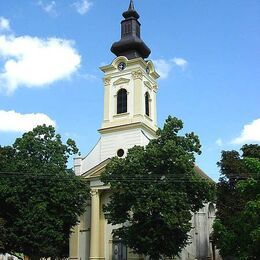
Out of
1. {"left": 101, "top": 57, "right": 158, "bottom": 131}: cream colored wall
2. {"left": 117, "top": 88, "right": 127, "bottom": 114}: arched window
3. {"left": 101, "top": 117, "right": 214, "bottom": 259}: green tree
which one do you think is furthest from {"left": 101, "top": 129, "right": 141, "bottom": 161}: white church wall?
{"left": 101, "top": 117, "right": 214, "bottom": 259}: green tree

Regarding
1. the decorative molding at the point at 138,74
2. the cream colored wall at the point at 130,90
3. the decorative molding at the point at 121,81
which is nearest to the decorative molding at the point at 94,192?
the cream colored wall at the point at 130,90

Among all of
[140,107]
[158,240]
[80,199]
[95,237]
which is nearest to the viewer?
[158,240]

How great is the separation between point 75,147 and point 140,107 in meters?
→ 9.15

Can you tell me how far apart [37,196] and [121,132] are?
12813 mm

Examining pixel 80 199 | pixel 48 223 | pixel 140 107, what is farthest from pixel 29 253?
pixel 140 107

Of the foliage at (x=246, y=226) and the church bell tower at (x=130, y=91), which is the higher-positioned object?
the church bell tower at (x=130, y=91)

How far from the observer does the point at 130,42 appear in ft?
151

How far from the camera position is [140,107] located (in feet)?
145

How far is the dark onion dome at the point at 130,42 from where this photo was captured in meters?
46.0

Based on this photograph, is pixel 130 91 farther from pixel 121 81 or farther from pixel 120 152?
pixel 120 152

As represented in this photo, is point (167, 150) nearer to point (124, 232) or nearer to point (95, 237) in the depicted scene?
point (124, 232)

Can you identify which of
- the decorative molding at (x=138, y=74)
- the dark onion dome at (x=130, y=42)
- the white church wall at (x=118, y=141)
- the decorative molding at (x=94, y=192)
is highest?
the dark onion dome at (x=130, y=42)

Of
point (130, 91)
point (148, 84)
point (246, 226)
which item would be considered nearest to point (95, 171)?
point (130, 91)

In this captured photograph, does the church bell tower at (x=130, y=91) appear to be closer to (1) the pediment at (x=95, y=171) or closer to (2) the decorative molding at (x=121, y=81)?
(2) the decorative molding at (x=121, y=81)
